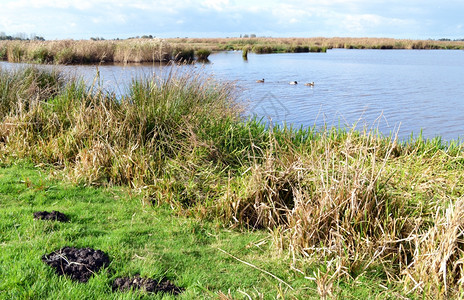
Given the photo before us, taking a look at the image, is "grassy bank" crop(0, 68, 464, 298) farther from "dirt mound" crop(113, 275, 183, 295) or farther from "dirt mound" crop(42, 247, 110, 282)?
"dirt mound" crop(42, 247, 110, 282)

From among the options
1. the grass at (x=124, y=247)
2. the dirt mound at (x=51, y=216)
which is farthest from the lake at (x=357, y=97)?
the dirt mound at (x=51, y=216)

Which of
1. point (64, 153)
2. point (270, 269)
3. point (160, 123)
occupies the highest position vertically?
point (160, 123)

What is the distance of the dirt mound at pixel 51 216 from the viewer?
4.18 metres

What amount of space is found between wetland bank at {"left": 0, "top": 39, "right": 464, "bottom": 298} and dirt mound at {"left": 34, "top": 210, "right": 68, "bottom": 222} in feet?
1.22

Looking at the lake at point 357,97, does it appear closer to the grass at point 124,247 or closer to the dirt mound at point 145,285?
the grass at point 124,247

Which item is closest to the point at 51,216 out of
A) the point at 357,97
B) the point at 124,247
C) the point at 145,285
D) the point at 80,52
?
the point at 124,247

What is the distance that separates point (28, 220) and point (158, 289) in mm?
1806

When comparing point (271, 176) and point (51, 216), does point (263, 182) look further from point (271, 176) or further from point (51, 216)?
point (51, 216)

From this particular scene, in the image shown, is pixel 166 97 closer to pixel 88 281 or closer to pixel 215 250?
pixel 215 250

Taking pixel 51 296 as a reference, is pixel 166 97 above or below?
above

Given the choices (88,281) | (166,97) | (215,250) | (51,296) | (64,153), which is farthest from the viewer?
(166,97)

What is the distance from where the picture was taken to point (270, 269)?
364 centimetres

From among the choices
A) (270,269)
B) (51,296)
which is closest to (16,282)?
(51,296)

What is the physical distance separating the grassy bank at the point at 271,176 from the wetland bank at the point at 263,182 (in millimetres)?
19
